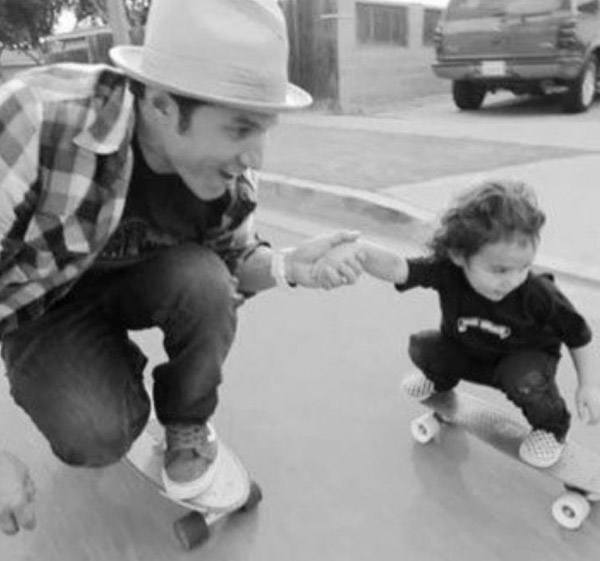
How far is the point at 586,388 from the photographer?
66.2 inches

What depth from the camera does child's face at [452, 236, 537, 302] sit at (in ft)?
5.39

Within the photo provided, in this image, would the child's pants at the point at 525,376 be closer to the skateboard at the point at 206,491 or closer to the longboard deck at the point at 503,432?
the longboard deck at the point at 503,432

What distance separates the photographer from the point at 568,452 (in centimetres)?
175

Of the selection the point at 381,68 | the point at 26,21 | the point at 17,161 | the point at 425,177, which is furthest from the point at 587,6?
the point at 26,21

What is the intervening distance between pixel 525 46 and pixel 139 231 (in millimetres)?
6832

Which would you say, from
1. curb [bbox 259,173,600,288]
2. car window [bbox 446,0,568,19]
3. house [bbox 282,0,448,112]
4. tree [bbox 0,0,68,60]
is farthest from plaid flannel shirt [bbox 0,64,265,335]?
tree [bbox 0,0,68,60]

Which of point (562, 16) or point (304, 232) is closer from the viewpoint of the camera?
point (304, 232)

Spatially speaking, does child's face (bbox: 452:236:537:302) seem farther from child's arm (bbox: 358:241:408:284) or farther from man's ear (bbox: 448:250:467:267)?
child's arm (bbox: 358:241:408:284)

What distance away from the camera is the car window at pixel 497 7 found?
7637 millimetres

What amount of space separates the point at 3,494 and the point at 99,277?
54 centimetres

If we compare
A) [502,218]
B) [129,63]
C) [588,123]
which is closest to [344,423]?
[502,218]

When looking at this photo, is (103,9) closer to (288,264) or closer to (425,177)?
(425,177)

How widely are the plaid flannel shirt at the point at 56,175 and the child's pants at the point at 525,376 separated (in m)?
0.87

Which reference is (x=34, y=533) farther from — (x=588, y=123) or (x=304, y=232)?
(x=588, y=123)
